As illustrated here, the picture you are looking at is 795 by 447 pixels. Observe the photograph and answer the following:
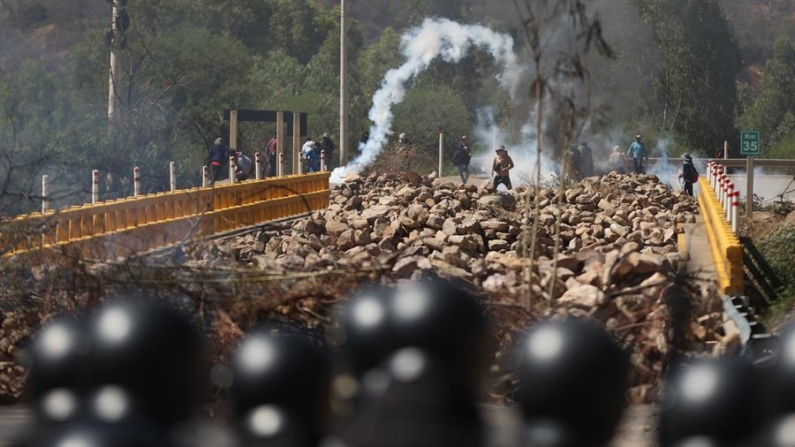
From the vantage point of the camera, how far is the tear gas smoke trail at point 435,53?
167 feet

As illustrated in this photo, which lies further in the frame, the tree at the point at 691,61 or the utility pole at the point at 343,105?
the tree at the point at 691,61

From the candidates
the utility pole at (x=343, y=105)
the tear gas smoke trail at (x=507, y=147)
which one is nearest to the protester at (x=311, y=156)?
the utility pole at (x=343, y=105)

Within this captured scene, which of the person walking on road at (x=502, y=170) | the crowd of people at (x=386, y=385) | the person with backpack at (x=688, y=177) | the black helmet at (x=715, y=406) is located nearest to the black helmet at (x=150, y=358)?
the crowd of people at (x=386, y=385)

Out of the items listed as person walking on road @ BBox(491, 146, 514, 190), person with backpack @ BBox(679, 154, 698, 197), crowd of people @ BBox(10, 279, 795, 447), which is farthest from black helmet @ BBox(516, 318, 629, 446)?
person with backpack @ BBox(679, 154, 698, 197)

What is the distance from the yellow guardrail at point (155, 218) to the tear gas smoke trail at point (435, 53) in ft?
74.3

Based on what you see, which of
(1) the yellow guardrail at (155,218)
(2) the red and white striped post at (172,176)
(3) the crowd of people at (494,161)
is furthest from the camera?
(3) the crowd of people at (494,161)

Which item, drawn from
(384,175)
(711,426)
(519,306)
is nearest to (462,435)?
(711,426)

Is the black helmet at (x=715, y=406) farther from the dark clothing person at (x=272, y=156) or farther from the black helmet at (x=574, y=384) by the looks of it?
the dark clothing person at (x=272, y=156)

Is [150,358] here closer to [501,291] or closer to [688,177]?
[501,291]

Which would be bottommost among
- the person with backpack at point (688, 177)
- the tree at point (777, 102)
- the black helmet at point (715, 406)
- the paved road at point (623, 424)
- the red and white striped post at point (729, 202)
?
the paved road at point (623, 424)

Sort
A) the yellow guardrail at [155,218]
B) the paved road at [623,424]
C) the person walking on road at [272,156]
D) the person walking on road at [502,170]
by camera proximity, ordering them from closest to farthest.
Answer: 1. the paved road at [623,424]
2. the yellow guardrail at [155,218]
3. the person walking on road at [502,170]
4. the person walking on road at [272,156]

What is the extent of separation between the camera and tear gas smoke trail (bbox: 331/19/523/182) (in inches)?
1998

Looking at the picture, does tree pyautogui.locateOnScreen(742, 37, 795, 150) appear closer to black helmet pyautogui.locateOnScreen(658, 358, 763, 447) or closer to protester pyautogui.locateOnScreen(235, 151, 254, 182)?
protester pyautogui.locateOnScreen(235, 151, 254, 182)

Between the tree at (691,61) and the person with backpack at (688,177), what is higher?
the tree at (691,61)
